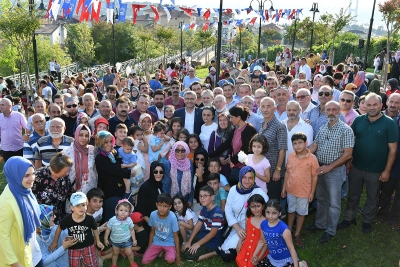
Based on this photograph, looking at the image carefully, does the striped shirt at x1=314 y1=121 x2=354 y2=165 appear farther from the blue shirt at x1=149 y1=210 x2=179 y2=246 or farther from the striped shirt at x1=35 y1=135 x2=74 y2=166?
the striped shirt at x1=35 y1=135 x2=74 y2=166

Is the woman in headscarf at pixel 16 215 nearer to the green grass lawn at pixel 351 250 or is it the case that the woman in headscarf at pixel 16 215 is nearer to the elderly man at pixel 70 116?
the green grass lawn at pixel 351 250

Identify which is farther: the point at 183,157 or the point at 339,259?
the point at 183,157

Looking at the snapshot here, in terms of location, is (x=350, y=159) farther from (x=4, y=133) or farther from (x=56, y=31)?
(x=56, y=31)

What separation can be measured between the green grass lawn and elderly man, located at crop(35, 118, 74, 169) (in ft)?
5.81

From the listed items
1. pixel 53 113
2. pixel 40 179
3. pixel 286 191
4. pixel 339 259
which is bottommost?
pixel 339 259

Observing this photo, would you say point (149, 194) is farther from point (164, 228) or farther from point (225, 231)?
point (225, 231)

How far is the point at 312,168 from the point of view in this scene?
16.5ft

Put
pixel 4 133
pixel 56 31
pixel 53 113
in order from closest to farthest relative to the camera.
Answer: pixel 53 113 < pixel 4 133 < pixel 56 31

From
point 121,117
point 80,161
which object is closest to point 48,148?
point 80,161

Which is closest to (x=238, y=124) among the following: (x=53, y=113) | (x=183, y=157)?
(x=183, y=157)

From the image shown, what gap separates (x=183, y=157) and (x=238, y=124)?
3.30 feet

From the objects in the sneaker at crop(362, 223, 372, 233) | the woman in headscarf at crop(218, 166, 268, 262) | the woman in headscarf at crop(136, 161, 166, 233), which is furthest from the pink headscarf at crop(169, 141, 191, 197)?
the sneaker at crop(362, 223, 372, 233)

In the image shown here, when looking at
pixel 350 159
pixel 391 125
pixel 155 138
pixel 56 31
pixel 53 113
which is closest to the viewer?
pixel 391 125

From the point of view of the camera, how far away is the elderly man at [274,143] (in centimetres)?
529
